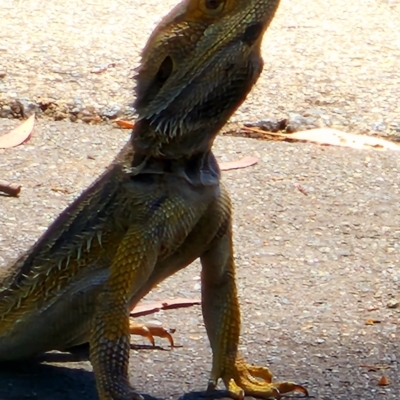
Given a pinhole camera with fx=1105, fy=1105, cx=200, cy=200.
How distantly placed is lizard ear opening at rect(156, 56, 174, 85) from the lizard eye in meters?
0.17

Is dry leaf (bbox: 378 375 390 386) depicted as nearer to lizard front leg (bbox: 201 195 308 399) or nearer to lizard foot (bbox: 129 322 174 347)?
lizard front leg (bbox: 201 195 308 399)

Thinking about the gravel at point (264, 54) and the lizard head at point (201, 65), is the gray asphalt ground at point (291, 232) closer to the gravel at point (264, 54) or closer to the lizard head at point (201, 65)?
the gravel at point (264, 54)

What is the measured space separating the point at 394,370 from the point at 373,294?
0.60m

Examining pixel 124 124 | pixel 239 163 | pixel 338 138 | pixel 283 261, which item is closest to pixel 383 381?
pixel 283 261

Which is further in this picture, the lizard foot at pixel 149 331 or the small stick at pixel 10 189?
the small stick at pixel 10 189

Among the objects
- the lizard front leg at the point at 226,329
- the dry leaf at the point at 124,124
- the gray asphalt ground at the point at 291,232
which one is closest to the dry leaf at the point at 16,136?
the gray asphalt ground at the point at 291,232

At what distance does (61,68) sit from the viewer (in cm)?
637

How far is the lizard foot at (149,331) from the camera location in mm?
3652

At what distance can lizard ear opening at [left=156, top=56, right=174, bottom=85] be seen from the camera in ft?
9.93

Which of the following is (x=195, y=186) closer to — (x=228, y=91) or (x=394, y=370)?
(x=228, y=91)

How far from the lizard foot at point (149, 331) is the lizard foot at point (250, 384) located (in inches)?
13.2

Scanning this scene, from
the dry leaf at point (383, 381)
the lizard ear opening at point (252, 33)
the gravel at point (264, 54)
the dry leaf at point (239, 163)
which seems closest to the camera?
the lizard ear opening at point (252, 33)

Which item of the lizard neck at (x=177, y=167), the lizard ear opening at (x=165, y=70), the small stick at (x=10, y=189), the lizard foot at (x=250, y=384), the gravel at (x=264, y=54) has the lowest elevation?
the small stick at (x=10, y=189)

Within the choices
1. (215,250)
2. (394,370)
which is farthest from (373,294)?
(215,250)
